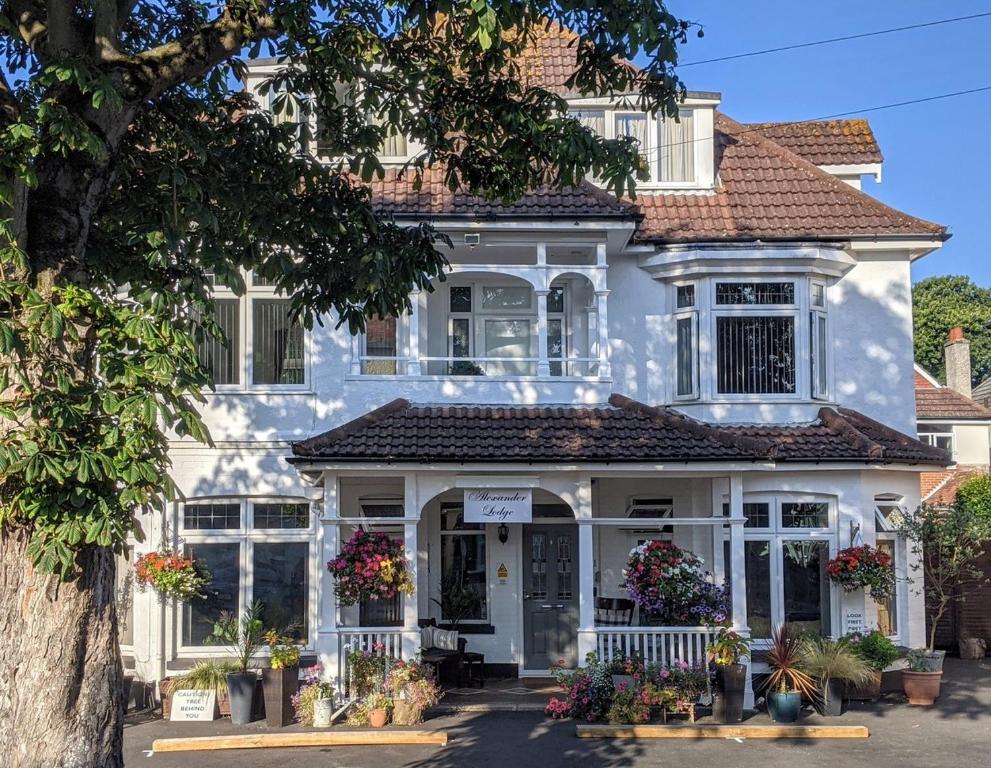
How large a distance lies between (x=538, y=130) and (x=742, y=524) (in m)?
7.30

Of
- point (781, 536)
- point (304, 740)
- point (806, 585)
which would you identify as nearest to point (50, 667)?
point (304, 740)

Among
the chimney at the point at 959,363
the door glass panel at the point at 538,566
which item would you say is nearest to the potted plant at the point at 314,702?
the door glass panel at the point at 538,566

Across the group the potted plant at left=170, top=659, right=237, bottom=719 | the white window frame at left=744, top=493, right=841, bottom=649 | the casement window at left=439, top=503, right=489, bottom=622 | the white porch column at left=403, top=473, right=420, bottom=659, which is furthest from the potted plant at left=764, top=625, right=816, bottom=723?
the potted plant at left=170, top=659, right=237, bottom=719

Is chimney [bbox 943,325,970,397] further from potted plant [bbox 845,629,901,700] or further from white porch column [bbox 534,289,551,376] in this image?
white porch column [bbox 534,289,551,376]

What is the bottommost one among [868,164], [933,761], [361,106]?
[933,761]

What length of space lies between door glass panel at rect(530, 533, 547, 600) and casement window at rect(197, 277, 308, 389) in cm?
434

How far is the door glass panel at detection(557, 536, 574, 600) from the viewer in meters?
16.4

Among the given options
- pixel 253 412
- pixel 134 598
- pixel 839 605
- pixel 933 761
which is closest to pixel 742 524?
pixel 839 605

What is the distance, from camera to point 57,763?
5848mm

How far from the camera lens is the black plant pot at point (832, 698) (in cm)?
1348

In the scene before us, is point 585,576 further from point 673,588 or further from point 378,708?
point 378,708

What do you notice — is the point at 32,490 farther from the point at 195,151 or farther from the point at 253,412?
the point at 253,412

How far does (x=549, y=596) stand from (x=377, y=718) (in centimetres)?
420

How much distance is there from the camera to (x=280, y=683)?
1315 centimetres
